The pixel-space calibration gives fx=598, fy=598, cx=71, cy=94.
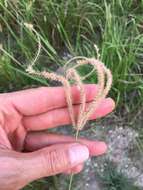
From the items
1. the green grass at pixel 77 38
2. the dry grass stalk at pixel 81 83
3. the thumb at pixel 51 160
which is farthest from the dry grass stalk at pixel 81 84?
the green grass at pixel 77 38

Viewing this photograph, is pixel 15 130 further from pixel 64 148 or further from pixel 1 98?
pixel 64 148

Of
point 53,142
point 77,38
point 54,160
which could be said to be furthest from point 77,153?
point 77,38

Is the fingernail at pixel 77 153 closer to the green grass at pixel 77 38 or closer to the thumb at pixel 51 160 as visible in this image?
the thumb at pixel 51 160

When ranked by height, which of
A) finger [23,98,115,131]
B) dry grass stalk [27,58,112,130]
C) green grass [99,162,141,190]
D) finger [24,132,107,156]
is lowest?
green grass [99,162,141,190]

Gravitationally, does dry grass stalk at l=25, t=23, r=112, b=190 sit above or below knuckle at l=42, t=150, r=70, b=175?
above

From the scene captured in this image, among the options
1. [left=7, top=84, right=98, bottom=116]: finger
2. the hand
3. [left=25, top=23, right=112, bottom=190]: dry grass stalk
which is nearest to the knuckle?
the hand

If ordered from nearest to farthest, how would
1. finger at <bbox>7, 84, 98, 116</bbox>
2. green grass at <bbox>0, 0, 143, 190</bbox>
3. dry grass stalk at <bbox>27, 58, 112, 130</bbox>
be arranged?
dry grass stalk at <bbox>27, 58, 112, 130</bbox> < finger at <bbox>7, 84, 98, 116</bbox> < green grass at <bbox>0, 0, 143, 190</bbox>

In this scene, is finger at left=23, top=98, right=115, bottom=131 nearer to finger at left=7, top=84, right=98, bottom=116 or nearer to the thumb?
finger at left=7, top=84, right=98, bottom=116
